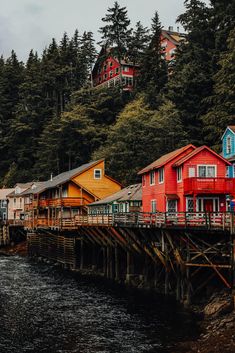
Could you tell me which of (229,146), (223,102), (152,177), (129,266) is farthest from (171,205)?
(223,102)

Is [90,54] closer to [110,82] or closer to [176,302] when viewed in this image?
[110,82]

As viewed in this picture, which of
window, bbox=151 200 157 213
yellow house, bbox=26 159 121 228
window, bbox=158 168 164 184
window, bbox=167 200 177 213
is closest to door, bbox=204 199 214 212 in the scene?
window, bbox=167 200 177 213

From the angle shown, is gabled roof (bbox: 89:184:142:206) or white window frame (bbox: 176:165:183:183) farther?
gabled roof (bbox: 89:184:142:206)

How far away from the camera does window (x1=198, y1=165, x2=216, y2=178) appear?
3588cm

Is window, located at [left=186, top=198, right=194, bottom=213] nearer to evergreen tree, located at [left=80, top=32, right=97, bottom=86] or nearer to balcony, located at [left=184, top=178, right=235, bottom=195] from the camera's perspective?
balcony, located at [left=184, top=178, right=235, bottom=195]

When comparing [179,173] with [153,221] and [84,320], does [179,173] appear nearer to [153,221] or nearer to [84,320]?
[153,221]

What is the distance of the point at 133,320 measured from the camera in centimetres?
2467

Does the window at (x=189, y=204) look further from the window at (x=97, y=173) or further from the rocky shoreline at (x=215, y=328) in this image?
the window at (x=97, y=173)

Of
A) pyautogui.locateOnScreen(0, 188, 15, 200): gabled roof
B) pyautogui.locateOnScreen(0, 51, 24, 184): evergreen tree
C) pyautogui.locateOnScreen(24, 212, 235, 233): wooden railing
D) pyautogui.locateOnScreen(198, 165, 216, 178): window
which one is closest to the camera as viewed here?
pyautogui.locateOnScreen(24, 212, 235, 233): wooden railing

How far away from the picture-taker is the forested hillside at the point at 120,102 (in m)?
60.3

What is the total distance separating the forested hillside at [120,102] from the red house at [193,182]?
16.2 m

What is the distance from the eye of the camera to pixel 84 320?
2489 centimetres

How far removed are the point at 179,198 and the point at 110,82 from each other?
227 ft

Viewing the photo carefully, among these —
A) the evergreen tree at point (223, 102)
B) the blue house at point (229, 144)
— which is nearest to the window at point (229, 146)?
the blue house at point (229, 144)
